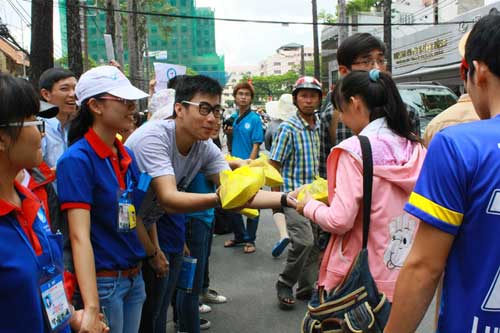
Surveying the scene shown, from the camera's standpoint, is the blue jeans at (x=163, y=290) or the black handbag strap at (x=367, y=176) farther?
the blue jeans at (x=163, y=290)

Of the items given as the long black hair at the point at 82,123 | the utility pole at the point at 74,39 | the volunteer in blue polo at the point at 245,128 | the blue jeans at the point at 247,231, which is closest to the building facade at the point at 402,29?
the utility pole at the point at 74,39

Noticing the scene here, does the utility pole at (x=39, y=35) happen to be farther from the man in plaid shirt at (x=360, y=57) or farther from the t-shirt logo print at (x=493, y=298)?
the t-shirt logo print at (x=493, y=298)

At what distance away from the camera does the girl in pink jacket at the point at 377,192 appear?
196 cm

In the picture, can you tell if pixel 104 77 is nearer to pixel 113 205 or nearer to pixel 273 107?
pixel 113 205

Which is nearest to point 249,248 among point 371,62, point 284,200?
point 371,62

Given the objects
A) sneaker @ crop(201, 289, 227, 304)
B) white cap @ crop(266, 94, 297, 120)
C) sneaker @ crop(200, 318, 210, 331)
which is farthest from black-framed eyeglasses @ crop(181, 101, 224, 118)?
white cap @ crop(266, 94, 297, 120)

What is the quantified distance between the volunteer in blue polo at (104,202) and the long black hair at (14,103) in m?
0.49

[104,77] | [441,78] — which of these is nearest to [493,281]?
[104,77]

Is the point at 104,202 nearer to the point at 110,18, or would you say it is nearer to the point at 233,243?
the point at 233,243

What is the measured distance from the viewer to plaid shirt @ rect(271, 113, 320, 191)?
4035 millimetres

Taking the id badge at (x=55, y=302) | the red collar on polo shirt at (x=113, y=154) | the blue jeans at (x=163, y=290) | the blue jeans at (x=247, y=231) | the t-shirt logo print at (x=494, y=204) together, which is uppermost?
the red collar on polo shirt at (x=113, y=154)

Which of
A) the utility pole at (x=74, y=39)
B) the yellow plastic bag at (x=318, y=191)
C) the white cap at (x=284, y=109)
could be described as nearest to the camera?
the yellow plastic bag at (x=318, y=191)

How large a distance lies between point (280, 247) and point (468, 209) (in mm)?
4047

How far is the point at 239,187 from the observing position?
2.09m
